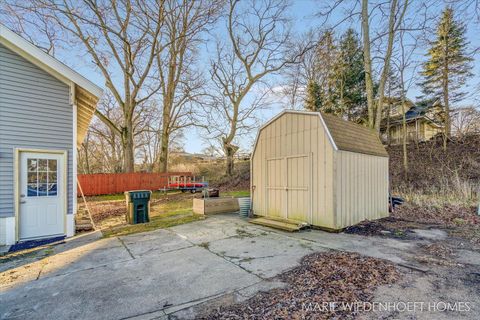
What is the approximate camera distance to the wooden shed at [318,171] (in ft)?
18.4

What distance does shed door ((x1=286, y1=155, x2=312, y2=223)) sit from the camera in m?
6.05

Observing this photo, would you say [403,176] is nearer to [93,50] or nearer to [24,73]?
[24,73]

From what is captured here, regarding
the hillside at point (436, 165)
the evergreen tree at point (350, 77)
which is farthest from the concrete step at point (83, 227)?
the evergreen tree at point (350, 77)

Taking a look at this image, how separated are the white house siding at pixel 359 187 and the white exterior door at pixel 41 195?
6637mm

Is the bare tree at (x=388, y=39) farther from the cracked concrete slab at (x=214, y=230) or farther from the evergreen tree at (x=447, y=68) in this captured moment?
the cracked concrete slab at (x=214, y=230)

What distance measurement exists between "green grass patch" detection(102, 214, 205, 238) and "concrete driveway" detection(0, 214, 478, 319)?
0.49 metres

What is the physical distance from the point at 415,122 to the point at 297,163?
65.7 ft

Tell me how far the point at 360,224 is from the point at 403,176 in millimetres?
11363

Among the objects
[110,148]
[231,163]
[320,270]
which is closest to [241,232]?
[320,270]

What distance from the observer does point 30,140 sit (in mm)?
5555

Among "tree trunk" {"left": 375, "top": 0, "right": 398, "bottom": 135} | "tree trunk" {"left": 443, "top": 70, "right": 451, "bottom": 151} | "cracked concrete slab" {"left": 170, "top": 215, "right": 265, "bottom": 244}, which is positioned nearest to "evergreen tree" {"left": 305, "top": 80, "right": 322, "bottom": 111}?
"tree trunk" {"left": 375, "top": 0, "right": 398, "bottom": 135}

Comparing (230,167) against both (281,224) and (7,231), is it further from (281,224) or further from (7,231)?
(7,231)

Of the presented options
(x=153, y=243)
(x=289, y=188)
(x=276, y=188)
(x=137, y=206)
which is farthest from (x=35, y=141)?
(x=289, y=188)

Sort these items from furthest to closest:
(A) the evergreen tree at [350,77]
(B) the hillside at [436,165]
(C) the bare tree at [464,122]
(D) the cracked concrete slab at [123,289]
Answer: (A) the evergreen tree at [350,77], (C) the bare tree at [464,122], (B) the hillside at [436,165], (D) the cracked concrete slab at [123,289]
